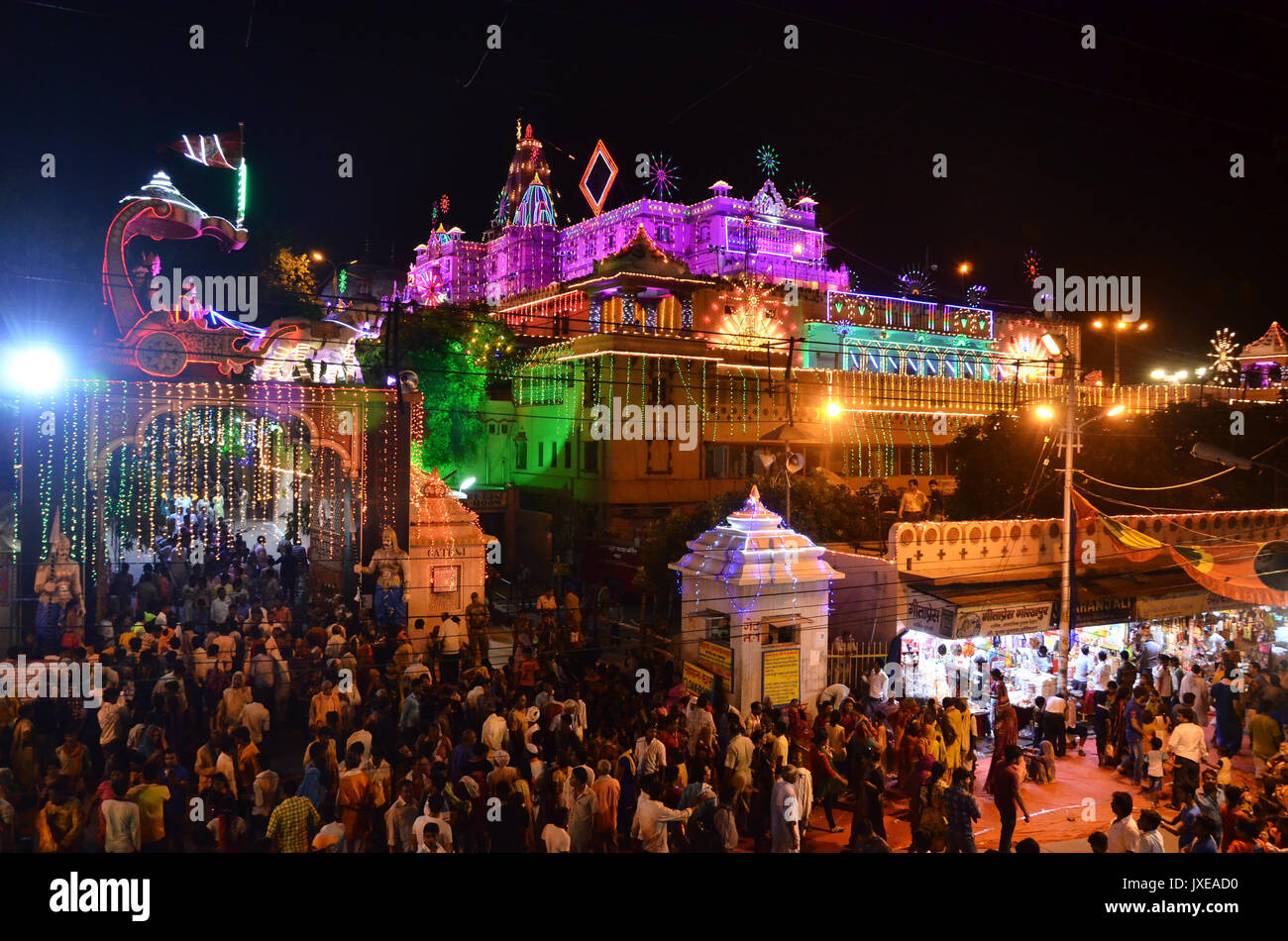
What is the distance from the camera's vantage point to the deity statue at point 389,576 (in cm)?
1712

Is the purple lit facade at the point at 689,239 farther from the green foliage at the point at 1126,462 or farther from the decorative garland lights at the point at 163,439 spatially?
the decorative garland lights at the point at 163,439

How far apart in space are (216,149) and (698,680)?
1875 centimetres

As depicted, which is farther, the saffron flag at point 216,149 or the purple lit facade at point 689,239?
the purple lit facade at point 689,239

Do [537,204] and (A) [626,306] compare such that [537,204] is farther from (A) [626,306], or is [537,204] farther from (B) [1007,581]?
(B) [1007,581]

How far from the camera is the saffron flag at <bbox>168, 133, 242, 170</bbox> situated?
21266 mm

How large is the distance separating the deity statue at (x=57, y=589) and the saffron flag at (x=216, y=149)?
30.9 ft

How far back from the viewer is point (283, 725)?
12234 millimetres

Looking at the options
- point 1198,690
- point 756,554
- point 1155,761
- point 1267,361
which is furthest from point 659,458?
point 1267,361

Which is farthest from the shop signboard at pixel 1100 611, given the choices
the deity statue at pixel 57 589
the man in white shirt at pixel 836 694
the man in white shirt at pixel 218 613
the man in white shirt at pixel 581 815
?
the deity statue at pixel 57 589

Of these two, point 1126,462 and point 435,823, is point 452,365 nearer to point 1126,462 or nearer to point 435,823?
point 1126,462

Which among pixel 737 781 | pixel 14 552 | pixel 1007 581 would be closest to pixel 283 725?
pixel 737 781

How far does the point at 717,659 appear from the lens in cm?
1262

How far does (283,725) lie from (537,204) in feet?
200

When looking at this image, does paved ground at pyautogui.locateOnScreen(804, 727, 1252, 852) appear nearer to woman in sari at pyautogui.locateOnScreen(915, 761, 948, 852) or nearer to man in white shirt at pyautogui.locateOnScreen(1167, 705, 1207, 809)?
man in white shirt at pyautogui.locateOnScreen(1167, 705, 1207, 809)
